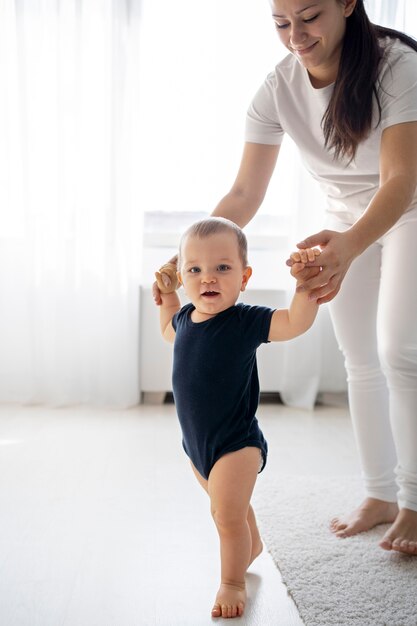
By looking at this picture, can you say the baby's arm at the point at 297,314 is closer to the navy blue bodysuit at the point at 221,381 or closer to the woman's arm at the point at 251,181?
the navy blue bodysuit at the point at 221,381

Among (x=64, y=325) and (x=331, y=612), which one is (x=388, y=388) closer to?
(x=331, y=612)

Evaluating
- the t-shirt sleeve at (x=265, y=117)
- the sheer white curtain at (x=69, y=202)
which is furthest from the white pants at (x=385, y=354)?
the sheer white curtain at (x=69, y=202)

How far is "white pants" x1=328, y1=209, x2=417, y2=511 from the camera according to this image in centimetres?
163

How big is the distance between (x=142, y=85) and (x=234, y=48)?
425 millimetres

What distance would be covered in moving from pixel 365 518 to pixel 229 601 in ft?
1.83

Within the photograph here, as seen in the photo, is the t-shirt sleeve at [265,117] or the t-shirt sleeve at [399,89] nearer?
the t-shirt sleeve at [399,89]

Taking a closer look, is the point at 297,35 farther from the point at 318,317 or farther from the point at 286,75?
the point at 318,317

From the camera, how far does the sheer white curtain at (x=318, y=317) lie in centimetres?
294

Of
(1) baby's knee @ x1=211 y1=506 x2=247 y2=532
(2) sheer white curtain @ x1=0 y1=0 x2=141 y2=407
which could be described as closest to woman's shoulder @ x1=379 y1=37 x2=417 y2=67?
(1) baby's knee @ x1=211 y1=506 x2=247 y2=532

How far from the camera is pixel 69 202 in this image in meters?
2.99

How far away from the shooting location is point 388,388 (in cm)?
186

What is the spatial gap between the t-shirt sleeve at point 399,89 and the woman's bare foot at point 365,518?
3.07 feet

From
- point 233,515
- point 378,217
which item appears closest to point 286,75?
point 378,217

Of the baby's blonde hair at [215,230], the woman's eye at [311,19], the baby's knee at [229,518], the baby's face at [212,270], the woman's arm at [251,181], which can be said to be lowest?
the baby's knee at [229,518]
